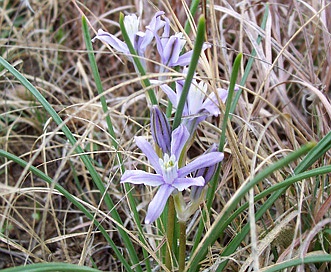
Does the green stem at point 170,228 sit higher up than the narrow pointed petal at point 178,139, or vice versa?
the narrow pointed petal at point 178,139

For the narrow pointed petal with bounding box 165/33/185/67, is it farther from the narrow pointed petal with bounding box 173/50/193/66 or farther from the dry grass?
the dry grass

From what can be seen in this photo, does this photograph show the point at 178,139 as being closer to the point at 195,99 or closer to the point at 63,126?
the point at 195,99

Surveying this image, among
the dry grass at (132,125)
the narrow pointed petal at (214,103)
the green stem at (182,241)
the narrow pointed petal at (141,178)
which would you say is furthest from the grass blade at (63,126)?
the narrow pointed petal at (214,103)

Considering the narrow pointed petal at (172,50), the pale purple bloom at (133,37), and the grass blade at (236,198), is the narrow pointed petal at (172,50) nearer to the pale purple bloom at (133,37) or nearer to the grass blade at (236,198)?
the pale purple bloom at (133,37)

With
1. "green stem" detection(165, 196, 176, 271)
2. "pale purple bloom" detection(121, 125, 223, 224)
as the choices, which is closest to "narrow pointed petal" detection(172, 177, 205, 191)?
"pale purple bloom" detection(121, 125, 223, 224)

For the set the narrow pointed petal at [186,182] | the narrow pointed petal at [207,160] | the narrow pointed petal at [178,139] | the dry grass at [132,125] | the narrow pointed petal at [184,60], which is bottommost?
the dry grass at [132,125]

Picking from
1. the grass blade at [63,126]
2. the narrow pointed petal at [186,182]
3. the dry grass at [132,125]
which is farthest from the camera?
the dry grass at [132,125]
